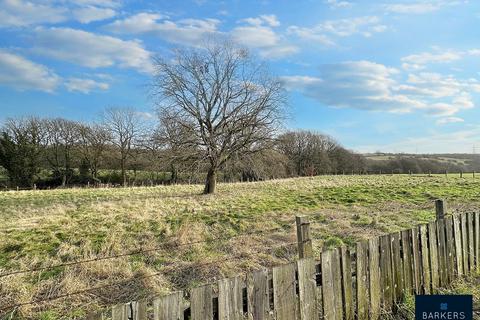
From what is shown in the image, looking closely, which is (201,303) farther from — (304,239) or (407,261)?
(407,261)

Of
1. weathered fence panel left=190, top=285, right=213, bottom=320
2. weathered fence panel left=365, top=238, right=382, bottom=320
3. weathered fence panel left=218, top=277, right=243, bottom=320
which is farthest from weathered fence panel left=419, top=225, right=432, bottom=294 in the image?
weathered fence panel left=190, top=285, right=213, bottom=320

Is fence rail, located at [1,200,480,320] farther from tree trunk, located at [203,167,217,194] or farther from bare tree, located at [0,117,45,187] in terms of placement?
bare tree, located at [0,117,45,187]

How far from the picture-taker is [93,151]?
50.2m

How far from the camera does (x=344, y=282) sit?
13.3ft

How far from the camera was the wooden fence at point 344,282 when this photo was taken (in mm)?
2885

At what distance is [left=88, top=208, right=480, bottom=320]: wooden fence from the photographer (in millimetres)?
2885

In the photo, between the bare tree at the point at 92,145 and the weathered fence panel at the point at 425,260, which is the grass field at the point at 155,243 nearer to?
the weathered fence panel at the point at 425,260

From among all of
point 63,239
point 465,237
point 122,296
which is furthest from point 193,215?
point 465,237

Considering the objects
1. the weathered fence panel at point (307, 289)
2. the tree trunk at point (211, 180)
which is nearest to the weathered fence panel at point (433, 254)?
the weathered fence panel at point (307, 289)

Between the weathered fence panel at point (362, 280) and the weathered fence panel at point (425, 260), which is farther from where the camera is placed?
the weathered fence panel at point (425, 260)

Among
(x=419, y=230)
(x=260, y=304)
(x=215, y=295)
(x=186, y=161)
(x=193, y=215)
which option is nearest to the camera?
(x=215, y=295)

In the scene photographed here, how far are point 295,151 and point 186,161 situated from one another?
46.8 metres

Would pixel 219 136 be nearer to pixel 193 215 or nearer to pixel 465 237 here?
pixel 193 215

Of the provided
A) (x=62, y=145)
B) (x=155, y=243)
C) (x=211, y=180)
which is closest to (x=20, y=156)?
(x=62, y=145)
